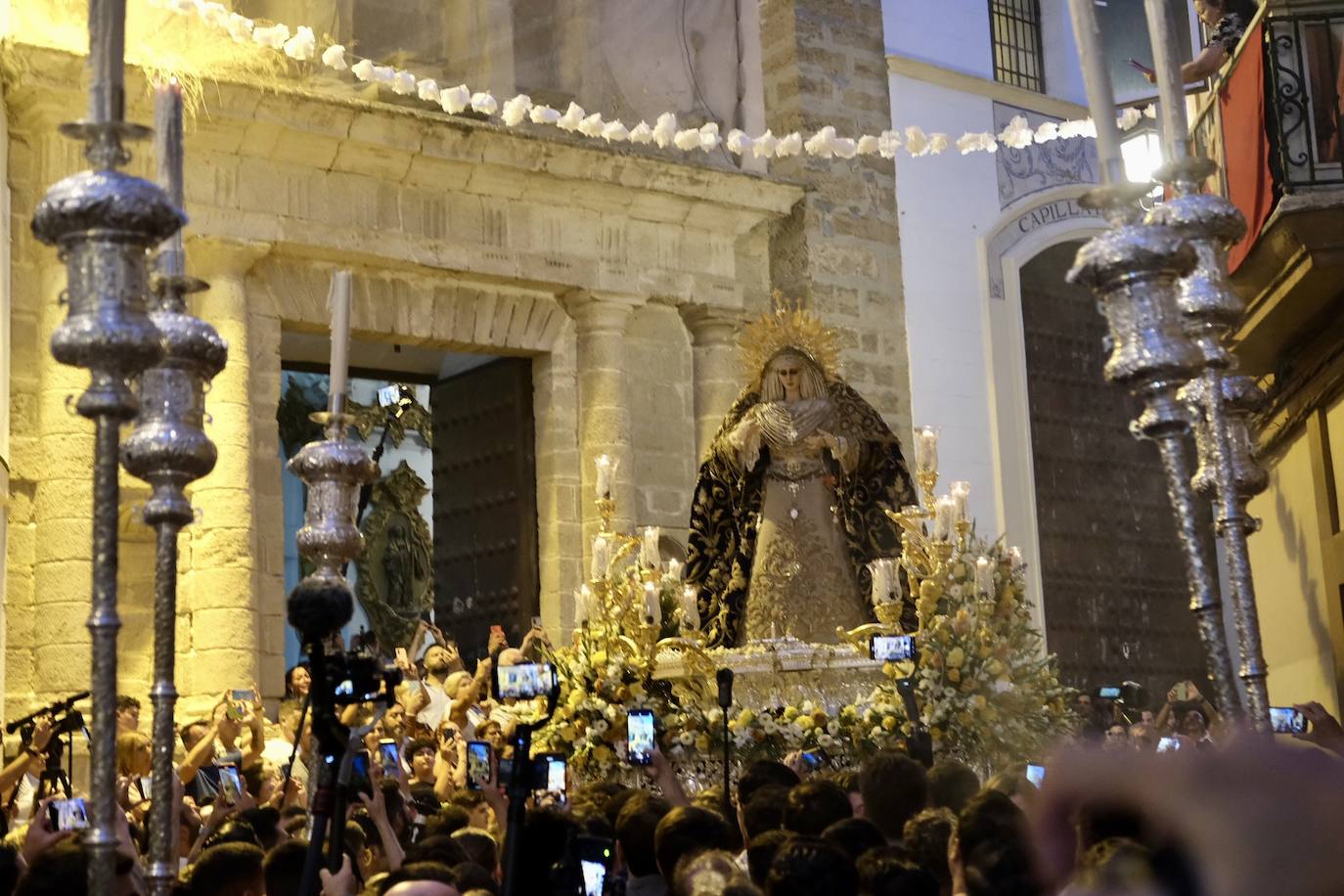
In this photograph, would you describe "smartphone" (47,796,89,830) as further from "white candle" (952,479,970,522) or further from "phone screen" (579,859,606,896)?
"white candle" (952,479,970,522)

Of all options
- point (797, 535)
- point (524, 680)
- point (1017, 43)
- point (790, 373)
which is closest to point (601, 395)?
point (790, 373)

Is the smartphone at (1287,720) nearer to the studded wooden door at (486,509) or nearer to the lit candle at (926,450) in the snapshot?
the lit candle at (926,450)

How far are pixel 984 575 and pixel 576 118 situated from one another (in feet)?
16.8

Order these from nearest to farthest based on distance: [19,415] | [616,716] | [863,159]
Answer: [616,716] < [19,415] < [863,159]

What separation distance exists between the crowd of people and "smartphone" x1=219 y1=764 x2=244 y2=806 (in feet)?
0.08

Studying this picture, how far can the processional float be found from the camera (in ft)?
14.5

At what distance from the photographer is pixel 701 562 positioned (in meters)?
10.9

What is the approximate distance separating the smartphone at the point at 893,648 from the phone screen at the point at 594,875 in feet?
13.3

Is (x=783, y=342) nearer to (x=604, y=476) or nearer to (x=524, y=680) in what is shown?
(x=604, y=476)

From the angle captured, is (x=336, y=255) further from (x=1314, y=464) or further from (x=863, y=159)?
(x=1314, y=464)

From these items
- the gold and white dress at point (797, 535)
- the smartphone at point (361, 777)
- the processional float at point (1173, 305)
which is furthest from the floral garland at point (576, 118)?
the smartphone at point (361, 777)

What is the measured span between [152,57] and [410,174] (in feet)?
6.42

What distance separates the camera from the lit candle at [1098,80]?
14.5 feet

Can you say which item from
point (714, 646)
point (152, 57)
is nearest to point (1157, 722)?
point (714, 646)
